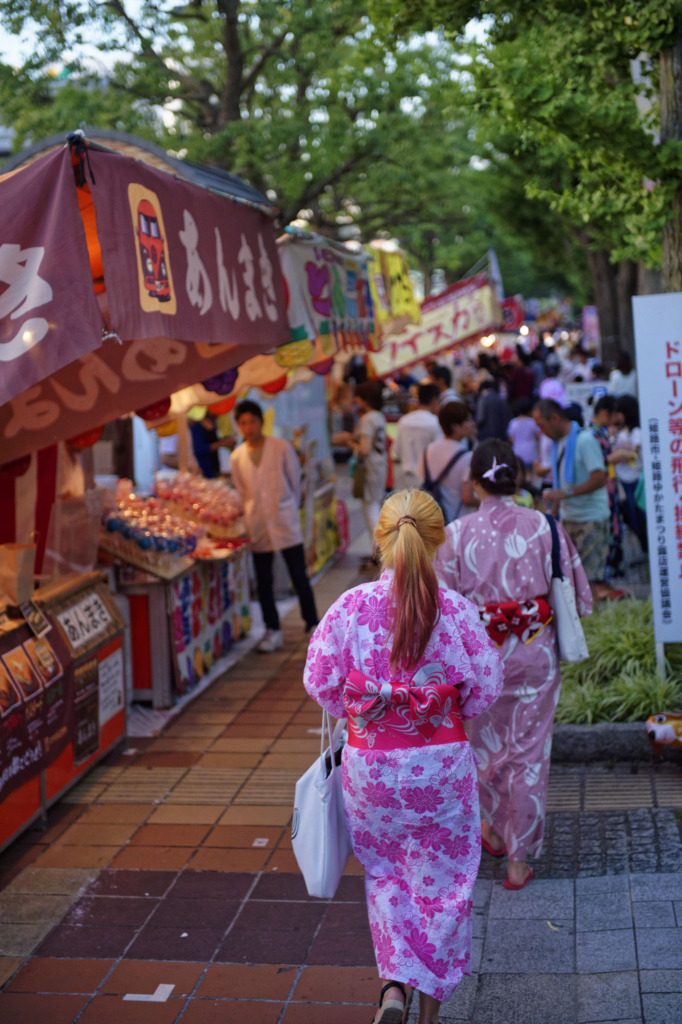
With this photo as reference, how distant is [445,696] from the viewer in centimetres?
291

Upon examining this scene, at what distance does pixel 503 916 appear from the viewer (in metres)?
3.88

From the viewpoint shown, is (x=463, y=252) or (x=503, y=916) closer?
(x=503, y=916)

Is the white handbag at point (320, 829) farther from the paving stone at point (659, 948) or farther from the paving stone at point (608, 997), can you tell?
the paving stone at point (659, 948)

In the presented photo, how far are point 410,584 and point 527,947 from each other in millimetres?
1666

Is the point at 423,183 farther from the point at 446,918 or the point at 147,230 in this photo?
the point at 446,918

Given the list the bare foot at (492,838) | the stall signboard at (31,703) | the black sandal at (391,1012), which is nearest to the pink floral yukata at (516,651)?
the bare foot at (492,838)

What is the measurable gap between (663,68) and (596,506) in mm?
3080

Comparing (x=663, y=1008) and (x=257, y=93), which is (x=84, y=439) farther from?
(x=257, y=93)

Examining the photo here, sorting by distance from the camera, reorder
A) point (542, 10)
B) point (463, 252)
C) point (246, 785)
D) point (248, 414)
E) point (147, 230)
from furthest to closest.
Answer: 1. point (463, 252)
2. point (248, 414)
3. point (542, 10)
4. point (246, 785)
5. point (147, 230)

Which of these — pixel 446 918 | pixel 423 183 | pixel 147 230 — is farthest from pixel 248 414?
pixel 423 183

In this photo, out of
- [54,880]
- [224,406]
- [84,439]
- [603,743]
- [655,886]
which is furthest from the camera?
[224,406]

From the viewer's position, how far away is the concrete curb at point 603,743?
5.25 metres

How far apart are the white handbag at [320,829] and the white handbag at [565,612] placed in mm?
1370

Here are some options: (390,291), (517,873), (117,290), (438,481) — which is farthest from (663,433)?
(390,291)
